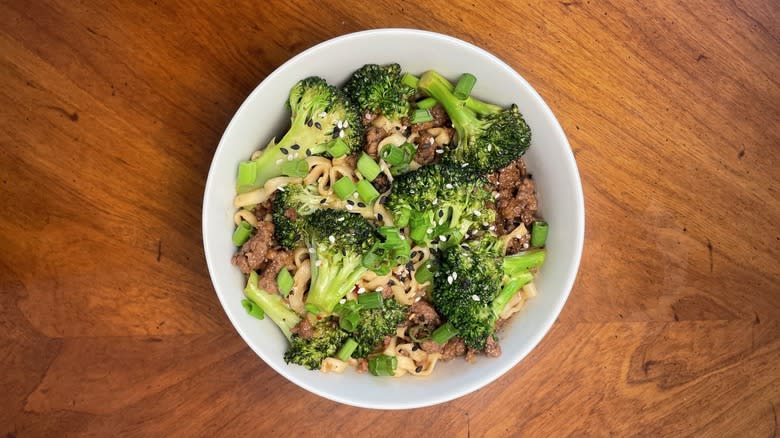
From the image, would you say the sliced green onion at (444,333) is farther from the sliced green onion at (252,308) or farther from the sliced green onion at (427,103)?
the sliced green onion at (427,103)

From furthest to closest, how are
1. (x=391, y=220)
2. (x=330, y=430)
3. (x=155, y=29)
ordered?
(x=330, y=430) → (x=155, y=29) → (x=391, y=220)

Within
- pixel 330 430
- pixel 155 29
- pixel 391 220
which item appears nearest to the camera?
pixel 391 220

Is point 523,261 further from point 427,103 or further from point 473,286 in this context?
point 427,103

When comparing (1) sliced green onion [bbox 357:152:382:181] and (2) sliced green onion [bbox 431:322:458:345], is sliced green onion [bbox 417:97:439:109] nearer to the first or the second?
(1) sliced green onion [bbox 357:152:382:181]

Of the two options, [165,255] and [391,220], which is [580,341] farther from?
[165,255]

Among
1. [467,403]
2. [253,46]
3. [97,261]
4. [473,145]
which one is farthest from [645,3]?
[97,261]

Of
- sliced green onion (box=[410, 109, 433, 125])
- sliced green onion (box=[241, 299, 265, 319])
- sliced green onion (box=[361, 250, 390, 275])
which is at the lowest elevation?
sliced green onion (box=[241, 299, 265, 319])

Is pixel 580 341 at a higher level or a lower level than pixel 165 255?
higher

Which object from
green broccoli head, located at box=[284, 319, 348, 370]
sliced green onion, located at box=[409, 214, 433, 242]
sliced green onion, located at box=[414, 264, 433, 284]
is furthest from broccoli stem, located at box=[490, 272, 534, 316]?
green broccoli head, located at box=[284, 319, 348, 370]

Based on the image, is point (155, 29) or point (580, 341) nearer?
point (155, 29)
